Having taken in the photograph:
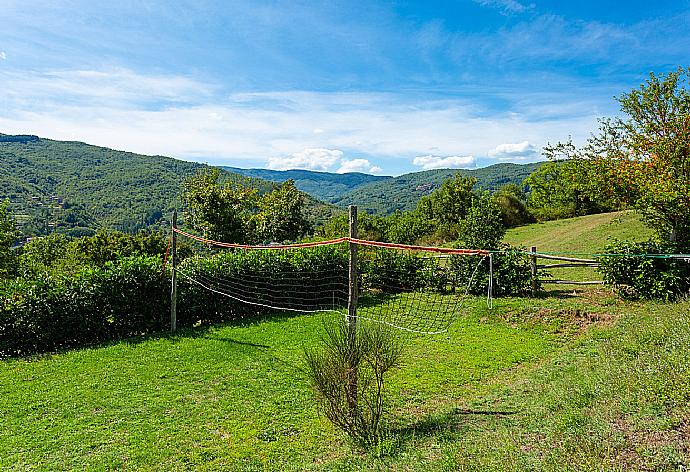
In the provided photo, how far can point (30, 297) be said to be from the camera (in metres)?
8.81

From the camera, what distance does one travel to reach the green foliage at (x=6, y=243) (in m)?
16.1

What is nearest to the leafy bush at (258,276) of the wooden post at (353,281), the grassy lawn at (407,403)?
the grassy lawn at (407,403)

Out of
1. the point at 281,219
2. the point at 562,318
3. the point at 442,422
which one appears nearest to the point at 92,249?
the point at 281,219

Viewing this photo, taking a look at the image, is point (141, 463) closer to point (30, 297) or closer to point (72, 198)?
point (30, 297)

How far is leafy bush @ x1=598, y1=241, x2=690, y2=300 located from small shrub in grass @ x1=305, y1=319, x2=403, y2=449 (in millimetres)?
7001

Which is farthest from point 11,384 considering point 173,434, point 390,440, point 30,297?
point 390,440

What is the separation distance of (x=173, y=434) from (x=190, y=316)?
556 centimetres

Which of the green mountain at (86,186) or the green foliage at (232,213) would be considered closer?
the green foliage at (232,213)

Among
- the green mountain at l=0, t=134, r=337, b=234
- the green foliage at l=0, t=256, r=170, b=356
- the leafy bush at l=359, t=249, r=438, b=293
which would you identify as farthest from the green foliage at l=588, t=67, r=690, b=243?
the green mountain at l=0, t=134, r=337, b=234

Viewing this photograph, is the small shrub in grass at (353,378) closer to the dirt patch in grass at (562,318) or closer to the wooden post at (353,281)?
the wooden post at (353,281)

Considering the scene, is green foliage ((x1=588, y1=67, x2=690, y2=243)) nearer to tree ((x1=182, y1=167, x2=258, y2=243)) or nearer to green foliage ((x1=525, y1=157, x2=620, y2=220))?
green foliage ((x1=525, y1=157, x2=620, y2=220))

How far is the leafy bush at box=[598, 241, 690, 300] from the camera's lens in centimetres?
948

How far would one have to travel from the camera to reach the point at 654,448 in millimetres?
3369

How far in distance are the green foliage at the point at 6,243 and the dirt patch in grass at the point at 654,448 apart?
18.5 meters
